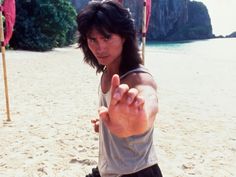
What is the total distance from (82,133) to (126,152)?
12.7ft

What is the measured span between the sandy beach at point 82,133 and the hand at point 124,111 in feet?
9.01

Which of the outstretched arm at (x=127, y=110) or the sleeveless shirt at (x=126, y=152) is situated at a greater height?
the outstretched arm at (x=127, y=110)

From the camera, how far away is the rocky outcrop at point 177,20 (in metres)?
81.0

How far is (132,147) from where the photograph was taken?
1481 millimetres

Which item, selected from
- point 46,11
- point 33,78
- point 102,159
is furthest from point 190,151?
point 46,11

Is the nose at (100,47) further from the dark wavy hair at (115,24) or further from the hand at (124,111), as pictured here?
the hand at (124,111)

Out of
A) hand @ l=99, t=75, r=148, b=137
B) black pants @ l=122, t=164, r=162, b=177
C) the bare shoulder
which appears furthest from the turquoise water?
hand @ l=99, t=75, r=148, b=137

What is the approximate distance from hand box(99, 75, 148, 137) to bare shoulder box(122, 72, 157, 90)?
0.79 feet

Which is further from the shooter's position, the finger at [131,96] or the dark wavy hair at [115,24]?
the dark wavy hair at [115,24]

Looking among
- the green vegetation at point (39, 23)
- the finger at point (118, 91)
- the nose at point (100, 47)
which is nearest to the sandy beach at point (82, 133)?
the nose at point (100, 47)

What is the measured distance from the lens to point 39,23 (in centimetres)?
2608

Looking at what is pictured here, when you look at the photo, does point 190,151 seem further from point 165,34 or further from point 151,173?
point 165,34

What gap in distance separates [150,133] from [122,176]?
245 millimetres

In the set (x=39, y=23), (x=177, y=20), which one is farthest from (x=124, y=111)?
(x=177, y=20)
